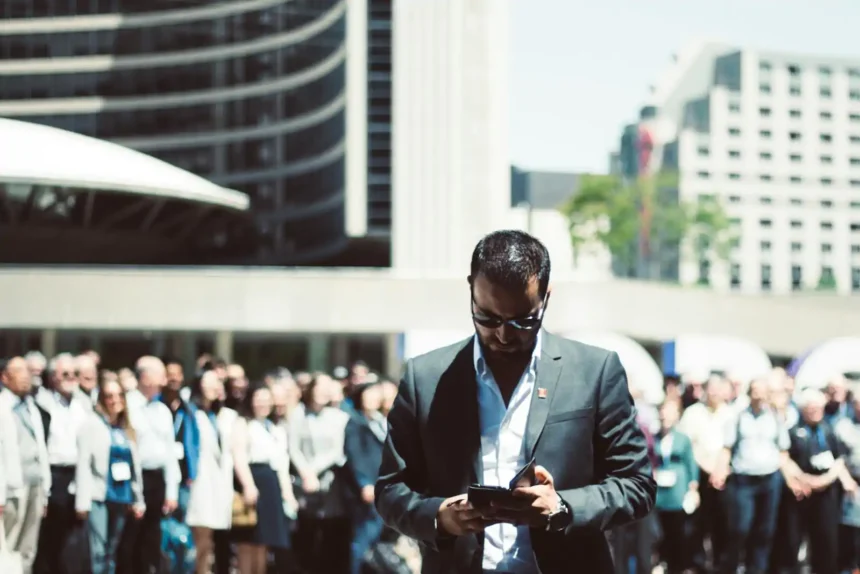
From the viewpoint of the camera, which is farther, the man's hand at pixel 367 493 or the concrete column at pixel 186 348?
the concrete column at pixel 186 348

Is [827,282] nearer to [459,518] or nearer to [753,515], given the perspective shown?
[753,515]

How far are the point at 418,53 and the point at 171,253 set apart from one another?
2148cm

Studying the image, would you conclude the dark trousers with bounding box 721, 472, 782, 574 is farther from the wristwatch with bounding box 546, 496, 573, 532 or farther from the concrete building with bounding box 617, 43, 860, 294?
the concrete building with bounding box 617, 43, 860, 294

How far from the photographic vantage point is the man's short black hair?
3.47 meters

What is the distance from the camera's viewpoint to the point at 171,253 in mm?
66000

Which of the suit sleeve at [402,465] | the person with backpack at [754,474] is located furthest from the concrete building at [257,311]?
the suit sleeve at [402,465]

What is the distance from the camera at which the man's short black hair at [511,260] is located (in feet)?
11.4

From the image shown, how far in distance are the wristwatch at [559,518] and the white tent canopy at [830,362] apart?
20615mm

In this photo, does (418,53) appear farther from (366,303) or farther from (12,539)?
(12,539)

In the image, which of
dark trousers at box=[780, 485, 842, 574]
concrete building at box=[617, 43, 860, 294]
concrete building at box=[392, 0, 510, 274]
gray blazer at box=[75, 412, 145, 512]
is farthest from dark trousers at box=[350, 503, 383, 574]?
concrete building at box=[617, 43, 860, 294]

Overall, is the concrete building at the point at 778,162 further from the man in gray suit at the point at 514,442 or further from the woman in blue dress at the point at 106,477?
the man in gray suit at the point at 514,442

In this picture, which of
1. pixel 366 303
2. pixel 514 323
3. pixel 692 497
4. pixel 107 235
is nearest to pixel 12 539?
pixel 692 497

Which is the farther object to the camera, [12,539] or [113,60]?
[113,60]

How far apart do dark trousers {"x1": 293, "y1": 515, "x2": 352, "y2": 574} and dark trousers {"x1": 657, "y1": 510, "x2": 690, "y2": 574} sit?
3.01m
